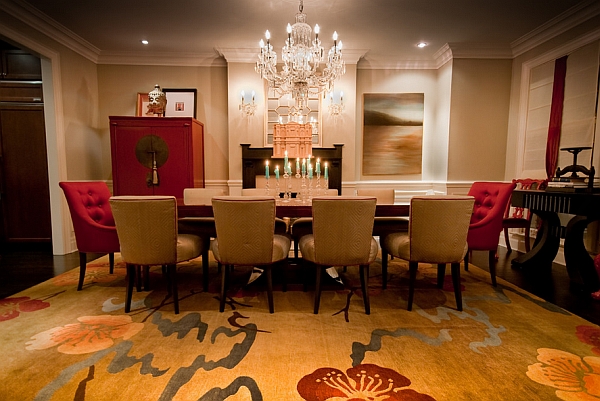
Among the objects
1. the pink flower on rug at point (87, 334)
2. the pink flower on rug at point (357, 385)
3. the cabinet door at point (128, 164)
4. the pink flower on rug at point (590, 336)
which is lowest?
the pink flower on rug at point (87, 334)

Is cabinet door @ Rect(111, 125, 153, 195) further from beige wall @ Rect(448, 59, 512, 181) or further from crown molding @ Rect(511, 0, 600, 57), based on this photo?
crown molding @ Rect(511, 0, 600, 57)

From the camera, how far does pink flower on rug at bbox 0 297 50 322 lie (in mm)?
2122

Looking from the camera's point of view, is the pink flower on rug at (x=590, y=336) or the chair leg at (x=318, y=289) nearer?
the pink flower on rug at (x=590, y=336)

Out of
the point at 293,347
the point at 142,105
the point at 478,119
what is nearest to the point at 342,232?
the point at 293,347

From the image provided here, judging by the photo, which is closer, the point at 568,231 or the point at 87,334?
the point at 87,334

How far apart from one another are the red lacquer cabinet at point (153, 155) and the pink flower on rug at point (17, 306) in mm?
1992

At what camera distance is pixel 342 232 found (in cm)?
204

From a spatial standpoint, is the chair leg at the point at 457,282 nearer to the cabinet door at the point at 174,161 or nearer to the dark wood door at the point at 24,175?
the cabinet door at the point at 174,161

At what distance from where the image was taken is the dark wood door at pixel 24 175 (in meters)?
4.02

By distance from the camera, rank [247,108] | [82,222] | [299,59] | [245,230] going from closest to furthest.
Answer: [245,230] → [82,222] → [299,59] → [247,108]

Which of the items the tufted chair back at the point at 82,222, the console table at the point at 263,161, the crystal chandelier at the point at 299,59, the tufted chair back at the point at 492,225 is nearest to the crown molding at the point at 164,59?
the console table at the point at 263,161

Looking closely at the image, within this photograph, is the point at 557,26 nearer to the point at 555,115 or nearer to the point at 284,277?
the point at 555,115

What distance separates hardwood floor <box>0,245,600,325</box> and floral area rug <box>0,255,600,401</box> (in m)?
0.20

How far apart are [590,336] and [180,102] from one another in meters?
5.10
